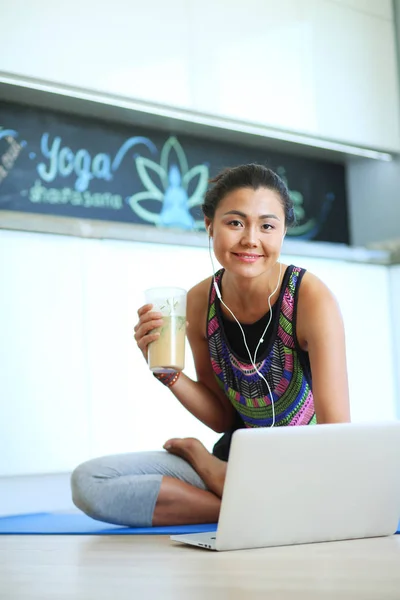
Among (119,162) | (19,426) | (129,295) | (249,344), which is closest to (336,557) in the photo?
(249,344)

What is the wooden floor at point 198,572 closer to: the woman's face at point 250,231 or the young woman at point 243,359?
the young woman at point 243,359

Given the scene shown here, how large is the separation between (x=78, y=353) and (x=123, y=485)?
807mm

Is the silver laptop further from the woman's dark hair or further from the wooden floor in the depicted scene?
the woman's dark hair

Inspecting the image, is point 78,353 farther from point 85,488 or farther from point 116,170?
point 116,170

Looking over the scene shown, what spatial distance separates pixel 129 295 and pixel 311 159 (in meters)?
1.66

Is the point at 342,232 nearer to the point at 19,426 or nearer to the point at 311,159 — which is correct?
the point at 311,159

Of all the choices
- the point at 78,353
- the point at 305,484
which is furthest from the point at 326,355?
the point at 78,353

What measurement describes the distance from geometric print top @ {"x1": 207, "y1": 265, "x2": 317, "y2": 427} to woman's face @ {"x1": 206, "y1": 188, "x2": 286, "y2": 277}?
0.35 ft

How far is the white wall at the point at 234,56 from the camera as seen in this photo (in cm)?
299

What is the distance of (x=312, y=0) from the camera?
3.79 metres

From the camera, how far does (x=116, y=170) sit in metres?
3.41

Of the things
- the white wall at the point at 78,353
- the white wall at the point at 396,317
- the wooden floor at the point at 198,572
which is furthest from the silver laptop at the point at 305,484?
the white wall at the point at 396,317

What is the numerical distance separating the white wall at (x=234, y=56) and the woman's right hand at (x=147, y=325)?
1.50 metres

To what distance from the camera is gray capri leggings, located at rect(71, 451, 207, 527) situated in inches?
73.8
